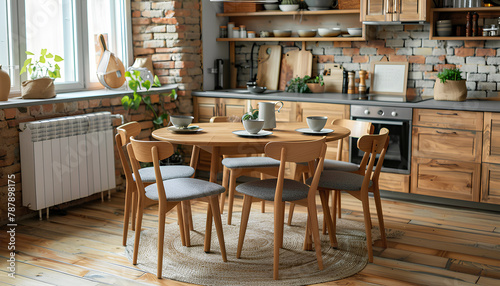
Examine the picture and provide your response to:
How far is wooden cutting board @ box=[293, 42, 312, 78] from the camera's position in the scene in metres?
5.60

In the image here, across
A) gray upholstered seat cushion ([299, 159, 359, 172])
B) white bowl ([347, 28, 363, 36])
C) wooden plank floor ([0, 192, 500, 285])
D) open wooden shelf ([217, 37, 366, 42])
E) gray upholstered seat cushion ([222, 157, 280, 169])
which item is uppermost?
white bowl ([347, 28, 363, 36])

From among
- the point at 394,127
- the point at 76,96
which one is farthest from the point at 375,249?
the point at 76,96

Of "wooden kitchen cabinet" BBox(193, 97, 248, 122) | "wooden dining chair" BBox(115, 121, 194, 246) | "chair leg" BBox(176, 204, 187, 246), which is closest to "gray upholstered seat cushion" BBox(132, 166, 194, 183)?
"wooden dining chair" BBox(115, 121, 194, 246)

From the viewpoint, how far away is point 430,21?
191 inches

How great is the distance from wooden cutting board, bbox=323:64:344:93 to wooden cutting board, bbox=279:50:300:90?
35cm

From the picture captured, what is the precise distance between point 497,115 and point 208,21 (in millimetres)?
2884

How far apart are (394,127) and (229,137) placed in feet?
6.08

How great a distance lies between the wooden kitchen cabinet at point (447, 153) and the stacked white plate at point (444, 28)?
830 mm

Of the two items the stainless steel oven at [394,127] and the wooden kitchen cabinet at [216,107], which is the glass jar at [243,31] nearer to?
the wooden kitchen cabinet at [216,107]

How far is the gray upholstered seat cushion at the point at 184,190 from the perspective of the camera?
121 inches

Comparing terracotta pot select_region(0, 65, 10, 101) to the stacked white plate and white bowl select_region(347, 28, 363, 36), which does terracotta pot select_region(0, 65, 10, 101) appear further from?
the stacked white plate

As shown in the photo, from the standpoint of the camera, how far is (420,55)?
16.8 ft

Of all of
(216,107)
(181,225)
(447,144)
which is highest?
(216,107)

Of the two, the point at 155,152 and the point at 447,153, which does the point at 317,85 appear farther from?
the point at 155,152
